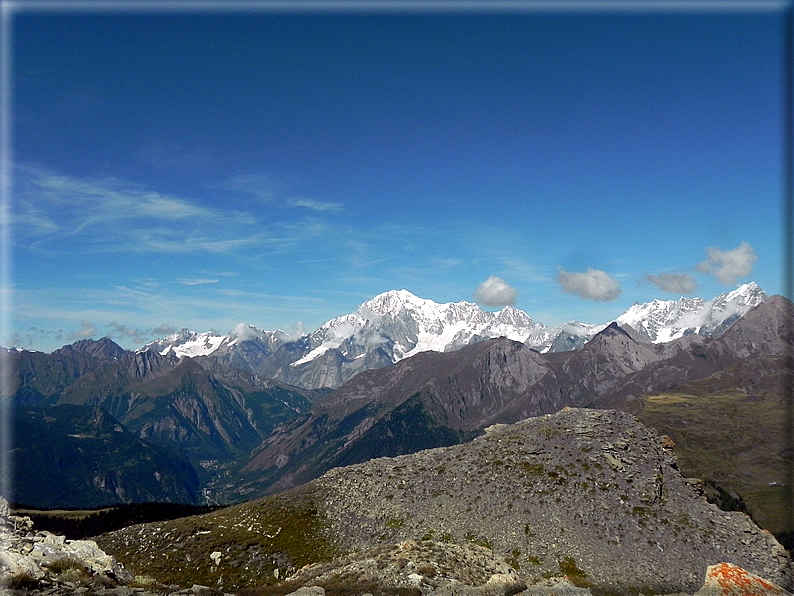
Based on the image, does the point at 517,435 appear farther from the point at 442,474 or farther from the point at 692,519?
the point at 692,519

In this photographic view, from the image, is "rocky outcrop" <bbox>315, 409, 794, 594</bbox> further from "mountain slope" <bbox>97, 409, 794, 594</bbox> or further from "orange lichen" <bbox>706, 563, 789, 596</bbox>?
"orange lichen" <bbox>706, 563, 789, 596</bbox>

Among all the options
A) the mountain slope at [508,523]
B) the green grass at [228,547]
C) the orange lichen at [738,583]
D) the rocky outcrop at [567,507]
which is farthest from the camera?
the green grass at [228,547]

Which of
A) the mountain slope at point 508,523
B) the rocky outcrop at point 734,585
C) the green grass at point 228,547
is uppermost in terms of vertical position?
the rocky outcrop at point 734,585

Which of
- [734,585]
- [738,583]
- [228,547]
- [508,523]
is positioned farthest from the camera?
[228,547]

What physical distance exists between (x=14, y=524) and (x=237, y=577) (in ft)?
70.0

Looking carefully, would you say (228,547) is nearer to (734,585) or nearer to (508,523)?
(508,523)

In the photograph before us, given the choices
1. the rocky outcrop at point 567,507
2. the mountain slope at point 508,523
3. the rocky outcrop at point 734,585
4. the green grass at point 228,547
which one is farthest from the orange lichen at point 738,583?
the green grass at point 228,547

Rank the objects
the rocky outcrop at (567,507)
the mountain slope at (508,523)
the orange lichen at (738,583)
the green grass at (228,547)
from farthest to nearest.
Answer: the green grass at (228,547)
the rocky outcrop at (567,507)
the mountain slope at (508,523)
the orange lichen at (738,583)

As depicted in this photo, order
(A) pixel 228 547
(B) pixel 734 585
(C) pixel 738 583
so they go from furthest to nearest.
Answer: (A) pixel 228 547 < (C) pixel 738 583 < (B) pixel 734 585

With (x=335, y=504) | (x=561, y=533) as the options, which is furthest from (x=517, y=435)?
(x=335, y=504)

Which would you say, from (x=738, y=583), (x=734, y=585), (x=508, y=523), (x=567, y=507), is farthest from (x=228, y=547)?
(x=738, y=583)

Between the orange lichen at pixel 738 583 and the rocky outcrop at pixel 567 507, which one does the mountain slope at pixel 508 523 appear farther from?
the orange lichen at pixel 738 583

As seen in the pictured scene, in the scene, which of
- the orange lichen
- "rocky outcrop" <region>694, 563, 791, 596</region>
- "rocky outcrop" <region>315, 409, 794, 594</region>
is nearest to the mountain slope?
"rocky outcrop" <region>315, 409, 794, 594</region>

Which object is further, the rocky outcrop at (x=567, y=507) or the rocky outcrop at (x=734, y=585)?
the rocky outcrop at (x=567, y=507)
